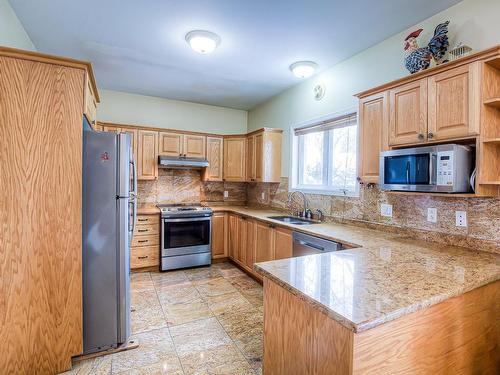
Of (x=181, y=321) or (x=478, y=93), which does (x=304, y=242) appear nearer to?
(x=181, y=321)

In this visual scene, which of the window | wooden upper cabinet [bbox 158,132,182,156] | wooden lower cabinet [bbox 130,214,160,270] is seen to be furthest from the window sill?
wooden lower cabinet [bbox 130,214,160,270]

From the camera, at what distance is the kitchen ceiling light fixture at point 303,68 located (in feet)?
9.96

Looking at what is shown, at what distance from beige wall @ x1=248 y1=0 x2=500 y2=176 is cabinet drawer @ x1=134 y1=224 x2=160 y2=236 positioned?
2.09 m

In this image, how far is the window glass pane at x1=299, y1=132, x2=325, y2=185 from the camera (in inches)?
138

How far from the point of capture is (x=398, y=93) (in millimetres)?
2127

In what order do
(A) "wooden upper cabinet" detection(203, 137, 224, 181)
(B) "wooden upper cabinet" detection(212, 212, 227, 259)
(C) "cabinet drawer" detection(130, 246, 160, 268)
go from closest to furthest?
(C) "cabinet drawer" detection(130, 246, 160, 268), (B) "wooden upper cabinet" detection(212, 212, 227, 259), (A) "wooden upper cabinet" detection(203, 137, 224, 181)

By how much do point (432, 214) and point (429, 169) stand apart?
0.51 m

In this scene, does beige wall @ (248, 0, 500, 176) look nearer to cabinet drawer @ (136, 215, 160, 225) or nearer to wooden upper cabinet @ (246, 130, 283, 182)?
wooden upper cabinet @ (246, 130, 283, 182)

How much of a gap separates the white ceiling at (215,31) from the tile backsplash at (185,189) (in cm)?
167

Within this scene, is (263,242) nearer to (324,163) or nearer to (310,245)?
(310,245)

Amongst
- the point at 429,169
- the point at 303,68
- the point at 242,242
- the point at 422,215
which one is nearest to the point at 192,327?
the point at 242,242

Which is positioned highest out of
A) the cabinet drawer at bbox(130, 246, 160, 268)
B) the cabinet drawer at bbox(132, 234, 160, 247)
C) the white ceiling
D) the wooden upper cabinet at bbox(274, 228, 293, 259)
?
the white ceiling

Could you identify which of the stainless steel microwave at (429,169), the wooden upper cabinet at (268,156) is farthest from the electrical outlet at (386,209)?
the wooden upper cabinet at (268,156)

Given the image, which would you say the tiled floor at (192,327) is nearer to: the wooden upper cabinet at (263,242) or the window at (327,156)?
the wooden upper cabinet at (263,242)
